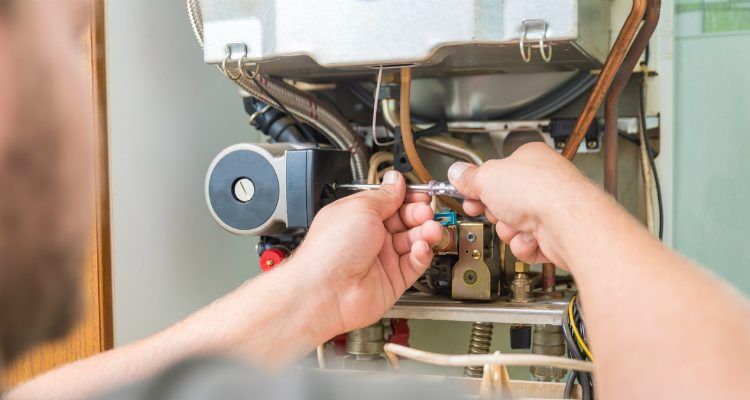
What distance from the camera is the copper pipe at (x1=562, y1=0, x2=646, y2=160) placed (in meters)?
1.20

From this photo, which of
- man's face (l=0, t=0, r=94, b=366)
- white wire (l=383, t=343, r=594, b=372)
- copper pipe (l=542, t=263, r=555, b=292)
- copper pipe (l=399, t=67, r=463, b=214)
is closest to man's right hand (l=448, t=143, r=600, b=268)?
white wire (l=383, t=343, r=594, b=372)

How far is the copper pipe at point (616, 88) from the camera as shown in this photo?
125 centimetres

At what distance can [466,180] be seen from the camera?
1077mm

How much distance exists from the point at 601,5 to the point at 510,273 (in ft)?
1.51

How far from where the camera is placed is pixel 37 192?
0.49 metres

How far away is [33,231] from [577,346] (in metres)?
0.73

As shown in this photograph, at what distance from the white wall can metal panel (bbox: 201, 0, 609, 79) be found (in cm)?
23

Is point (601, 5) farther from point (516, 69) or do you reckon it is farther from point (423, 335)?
point (423, 335)

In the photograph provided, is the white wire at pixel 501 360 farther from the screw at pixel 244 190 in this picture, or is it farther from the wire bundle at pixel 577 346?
the screw at pixel 244 190

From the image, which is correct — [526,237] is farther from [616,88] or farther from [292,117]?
[292,117]

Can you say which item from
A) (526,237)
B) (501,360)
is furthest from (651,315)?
(526,237)

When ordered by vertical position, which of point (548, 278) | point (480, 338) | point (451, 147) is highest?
point (451, 147)

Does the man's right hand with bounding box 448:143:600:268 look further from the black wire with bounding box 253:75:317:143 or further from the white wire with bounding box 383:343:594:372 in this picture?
the black wire with bounding box 253:75:317:143

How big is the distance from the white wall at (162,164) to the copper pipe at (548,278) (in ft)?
2.06
